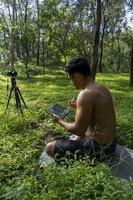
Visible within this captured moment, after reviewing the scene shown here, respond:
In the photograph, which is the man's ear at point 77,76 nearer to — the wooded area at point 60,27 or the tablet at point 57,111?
the tablet at point 57,111

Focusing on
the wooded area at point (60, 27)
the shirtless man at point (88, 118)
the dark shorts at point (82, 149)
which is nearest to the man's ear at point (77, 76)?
the shirtless man at point (88, 118)

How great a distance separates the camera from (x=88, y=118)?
18.2ft

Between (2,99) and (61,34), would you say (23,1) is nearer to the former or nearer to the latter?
(61,34)

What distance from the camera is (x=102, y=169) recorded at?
448 cm

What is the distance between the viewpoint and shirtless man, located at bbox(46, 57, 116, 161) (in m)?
5.52

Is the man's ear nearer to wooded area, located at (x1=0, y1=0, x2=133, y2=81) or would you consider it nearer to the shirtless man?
the shirtless man

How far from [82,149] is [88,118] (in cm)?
39

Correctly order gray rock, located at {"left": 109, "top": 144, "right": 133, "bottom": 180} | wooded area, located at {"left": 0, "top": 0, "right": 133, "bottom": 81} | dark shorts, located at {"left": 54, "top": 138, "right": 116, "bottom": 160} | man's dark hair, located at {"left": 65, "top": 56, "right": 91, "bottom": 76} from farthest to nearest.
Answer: wooded area, located at {"left": 0, "top": 0, "right": 133, "bottom": 81}
man's dark hair, located at {"left": 65, "top": 56, "right": 91, "bottom": 76}
dark shorts, located at {"left": 54, "top": 138, "right": 116, "bottom": 160}
gray rock, located at {"left": 109, "top": 144, "right": 133, "bottom": 180}

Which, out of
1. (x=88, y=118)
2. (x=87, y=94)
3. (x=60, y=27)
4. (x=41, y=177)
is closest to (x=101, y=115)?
(x=88, y=118)

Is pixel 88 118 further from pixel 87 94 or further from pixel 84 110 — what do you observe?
pixel 87 94

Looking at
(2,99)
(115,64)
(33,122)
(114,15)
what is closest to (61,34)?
(114,15)

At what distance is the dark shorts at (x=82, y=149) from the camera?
5473mm

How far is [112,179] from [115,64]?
63410 millimetres

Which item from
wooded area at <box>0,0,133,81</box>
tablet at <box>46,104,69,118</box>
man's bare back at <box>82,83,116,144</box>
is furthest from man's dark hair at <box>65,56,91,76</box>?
wooded area at <box>0,0,133,81</box>
